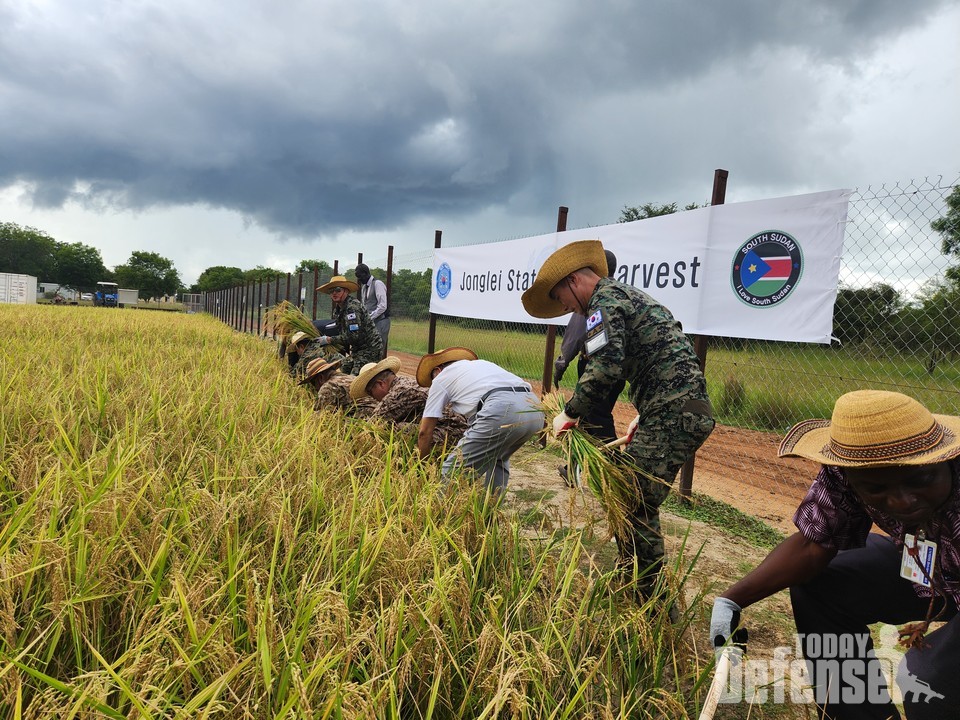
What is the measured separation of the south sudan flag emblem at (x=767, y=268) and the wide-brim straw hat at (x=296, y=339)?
5.24m

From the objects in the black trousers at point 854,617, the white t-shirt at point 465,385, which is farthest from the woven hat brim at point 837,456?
the white t-shirt at point 465,385

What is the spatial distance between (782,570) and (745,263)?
2662 mm

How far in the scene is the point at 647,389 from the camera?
2551mm

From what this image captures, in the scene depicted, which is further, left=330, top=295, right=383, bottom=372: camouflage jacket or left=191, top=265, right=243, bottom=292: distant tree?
left=191, top=265, right=243, bottom=292: distant tree

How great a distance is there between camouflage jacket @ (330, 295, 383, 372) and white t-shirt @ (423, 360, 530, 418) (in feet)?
8.96

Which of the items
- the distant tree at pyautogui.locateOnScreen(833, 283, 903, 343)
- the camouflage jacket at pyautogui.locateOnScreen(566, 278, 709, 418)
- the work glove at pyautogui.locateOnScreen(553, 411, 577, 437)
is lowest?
the work glove at pyautogui.locateOnScreen(553, 411, 577, 437)

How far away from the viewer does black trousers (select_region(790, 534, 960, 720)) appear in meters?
1.68

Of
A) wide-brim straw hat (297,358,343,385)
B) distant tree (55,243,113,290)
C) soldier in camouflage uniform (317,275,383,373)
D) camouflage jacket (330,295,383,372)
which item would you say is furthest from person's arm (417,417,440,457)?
distant tree (55,243,113,290)

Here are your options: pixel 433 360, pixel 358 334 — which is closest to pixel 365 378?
pixel 433 360

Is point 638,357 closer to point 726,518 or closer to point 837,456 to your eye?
point 837,456

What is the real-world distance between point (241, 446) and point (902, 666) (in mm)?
2643

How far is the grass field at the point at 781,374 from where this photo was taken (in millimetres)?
3824

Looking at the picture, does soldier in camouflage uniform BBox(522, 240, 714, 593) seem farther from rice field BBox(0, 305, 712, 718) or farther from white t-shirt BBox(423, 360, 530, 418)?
white t-shirt BBox(423, 360, 530, 418)

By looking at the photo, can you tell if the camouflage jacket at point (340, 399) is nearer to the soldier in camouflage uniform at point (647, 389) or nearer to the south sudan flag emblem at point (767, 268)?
the soldier in camouflage uniform at point (647, 389)
